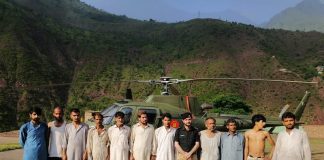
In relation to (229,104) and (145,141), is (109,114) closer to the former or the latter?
(145,141)

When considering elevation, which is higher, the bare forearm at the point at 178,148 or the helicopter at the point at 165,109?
the helicopter at the point at 165,109

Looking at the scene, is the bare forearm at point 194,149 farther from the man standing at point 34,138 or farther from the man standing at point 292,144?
the man standing at point 34,138

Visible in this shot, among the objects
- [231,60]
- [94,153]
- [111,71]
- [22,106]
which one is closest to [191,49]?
[231,60]

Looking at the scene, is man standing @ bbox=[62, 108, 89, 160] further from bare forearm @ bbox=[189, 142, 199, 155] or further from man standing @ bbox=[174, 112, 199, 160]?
bare forearm @ bbox=[189, 142, 199, 155]

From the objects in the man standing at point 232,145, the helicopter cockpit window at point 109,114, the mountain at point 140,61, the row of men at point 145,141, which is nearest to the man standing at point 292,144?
the row of men at point 145,141

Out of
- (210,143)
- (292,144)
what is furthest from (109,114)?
(292,144)

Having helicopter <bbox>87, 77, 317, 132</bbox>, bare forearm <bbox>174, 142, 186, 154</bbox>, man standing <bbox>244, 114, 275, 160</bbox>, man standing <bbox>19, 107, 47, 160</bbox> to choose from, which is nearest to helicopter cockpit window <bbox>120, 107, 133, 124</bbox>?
helicopter <bbox>87, 77, 317, 132</bbox>
